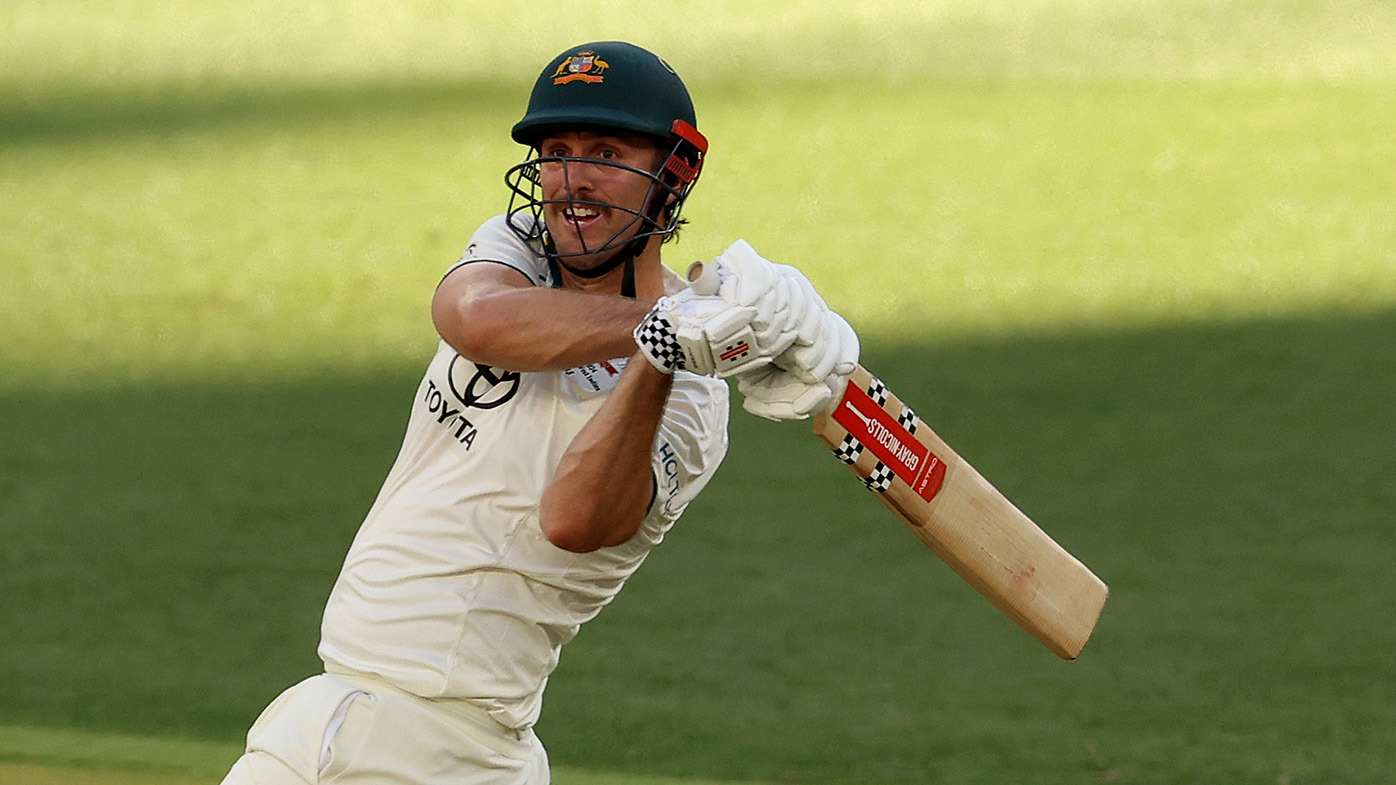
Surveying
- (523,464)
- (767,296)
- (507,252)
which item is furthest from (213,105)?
(767,296)

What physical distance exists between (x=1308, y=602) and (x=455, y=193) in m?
5.02

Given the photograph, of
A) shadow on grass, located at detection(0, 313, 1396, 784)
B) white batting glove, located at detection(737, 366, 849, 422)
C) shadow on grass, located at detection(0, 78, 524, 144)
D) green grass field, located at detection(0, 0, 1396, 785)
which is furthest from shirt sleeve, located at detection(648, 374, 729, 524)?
shadow on grass, located at detection(0, 78, 524, 144)

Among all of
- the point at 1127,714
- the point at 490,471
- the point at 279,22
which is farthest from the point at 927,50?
the point at 490,471

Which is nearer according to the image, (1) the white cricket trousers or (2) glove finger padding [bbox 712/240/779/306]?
(2) glove finger padding [bbox 712/240/779/306]

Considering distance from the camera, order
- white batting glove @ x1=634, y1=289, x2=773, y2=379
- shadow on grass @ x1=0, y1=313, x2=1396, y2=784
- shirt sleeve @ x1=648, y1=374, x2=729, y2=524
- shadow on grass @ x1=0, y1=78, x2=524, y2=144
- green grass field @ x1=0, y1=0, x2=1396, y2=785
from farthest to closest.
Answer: shadow on grass @ x1=0, y1=78, x2=524, y2=144, green grass field @ x1=0, y1=0, x2=1396, y2=785, shadow on grass @ x1=0, y1=313, x2=1396, y2=784, shirt sleeve @ x1=648, y1=374, x2=729, y2=524, white batting glove @ x1=634, y1=289, x2=773, y2=379

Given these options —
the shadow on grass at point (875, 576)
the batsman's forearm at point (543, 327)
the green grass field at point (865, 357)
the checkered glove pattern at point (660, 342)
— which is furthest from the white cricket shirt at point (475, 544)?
the shadow on grass at point (875, 576)

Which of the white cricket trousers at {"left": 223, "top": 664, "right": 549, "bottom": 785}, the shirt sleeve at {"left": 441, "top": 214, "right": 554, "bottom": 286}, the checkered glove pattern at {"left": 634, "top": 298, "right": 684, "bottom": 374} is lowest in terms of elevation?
the white cricket trousers at {"left": 223, "top": 664, "right": 549, "bottom": 785}

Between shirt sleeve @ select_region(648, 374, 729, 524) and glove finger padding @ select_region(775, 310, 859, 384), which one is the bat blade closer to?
glove finger padding @ select_region(775, 310, 859, 384)

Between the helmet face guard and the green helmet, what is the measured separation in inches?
1.7

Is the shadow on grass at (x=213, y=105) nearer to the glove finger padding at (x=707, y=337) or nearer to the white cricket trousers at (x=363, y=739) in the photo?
the white cricket trousers at (x=363, y=739)

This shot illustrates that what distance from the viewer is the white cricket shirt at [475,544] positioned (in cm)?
248

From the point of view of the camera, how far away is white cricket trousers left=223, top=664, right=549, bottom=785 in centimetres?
243

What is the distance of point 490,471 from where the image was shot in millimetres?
2486

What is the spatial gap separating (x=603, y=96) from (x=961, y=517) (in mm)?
828
